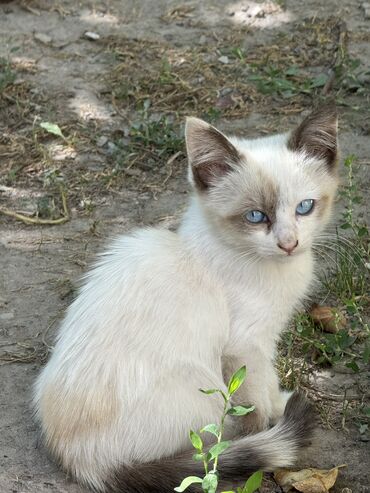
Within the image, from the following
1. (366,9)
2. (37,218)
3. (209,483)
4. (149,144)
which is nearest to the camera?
(209,483)

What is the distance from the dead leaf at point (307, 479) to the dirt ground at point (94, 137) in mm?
52

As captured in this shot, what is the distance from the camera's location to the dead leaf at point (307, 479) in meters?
3.18

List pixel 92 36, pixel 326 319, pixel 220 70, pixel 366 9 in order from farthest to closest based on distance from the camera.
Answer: pixel 366 9 → pixel 92 36 → pixel 220 70 → pixel 326 319

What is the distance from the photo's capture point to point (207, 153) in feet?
10.9

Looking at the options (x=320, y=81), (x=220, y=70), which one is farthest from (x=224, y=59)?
→ (x=320, y=81)

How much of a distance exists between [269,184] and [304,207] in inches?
Answer: 6.4

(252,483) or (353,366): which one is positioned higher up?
(252,483)

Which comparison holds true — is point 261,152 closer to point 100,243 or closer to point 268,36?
point 100,243

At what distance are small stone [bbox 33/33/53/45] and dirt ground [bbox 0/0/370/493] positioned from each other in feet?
0.04

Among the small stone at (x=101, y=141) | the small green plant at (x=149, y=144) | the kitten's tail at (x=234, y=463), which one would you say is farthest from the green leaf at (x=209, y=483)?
the small stone at (x=101, y=141)

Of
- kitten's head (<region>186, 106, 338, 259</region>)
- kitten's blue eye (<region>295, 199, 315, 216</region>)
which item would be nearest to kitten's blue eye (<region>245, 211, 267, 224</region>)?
kitten's head (<region>186, 106, 338, 259</region>)

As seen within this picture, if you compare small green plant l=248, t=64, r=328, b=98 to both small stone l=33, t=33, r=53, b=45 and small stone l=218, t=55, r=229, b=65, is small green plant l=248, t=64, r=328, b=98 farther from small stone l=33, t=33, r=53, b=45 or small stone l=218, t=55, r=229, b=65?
small stone l=33, t=33, r=53, b=45

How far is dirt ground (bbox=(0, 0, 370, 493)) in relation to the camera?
366 cm

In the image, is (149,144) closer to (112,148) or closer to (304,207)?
(112,148)
